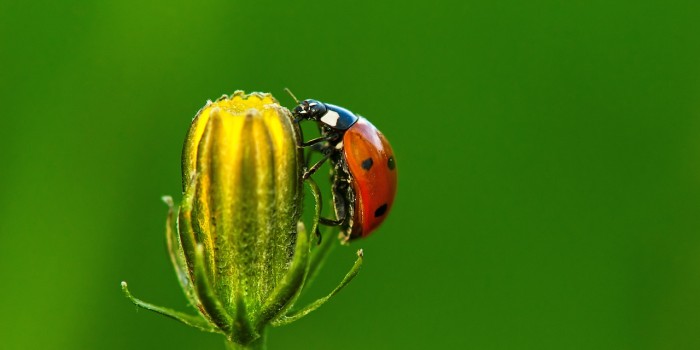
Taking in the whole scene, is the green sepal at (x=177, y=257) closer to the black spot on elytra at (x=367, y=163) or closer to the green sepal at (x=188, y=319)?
the green sepal at (x=188, y=319)

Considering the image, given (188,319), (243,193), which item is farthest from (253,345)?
(243,193)

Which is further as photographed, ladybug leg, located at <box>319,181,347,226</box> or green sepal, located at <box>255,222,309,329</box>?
ladybug leg, located at <box>319,181,347,226</box>

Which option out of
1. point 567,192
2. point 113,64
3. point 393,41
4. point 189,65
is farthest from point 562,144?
point 113,64

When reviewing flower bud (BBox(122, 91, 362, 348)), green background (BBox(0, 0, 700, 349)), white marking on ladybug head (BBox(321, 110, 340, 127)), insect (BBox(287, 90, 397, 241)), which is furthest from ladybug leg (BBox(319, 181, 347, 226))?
green background (BBox(0, 0, 700, 349))

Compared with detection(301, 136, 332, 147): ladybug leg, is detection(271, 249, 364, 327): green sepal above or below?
below

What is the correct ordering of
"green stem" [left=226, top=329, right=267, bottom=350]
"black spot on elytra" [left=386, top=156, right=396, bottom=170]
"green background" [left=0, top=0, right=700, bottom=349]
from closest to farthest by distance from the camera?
"green stem" [left=226, top=329, right=267, bottom=350], "black spot on elytra" [left=386, top=156, right=396, bottom=170], "green background" [left=0, top=0, right=700, bottom=349]

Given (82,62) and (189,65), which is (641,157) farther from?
(82,62)

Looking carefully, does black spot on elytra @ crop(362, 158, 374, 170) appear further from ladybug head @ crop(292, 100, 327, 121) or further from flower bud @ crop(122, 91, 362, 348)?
flower bud @ crop(122, 91, 362, 348)

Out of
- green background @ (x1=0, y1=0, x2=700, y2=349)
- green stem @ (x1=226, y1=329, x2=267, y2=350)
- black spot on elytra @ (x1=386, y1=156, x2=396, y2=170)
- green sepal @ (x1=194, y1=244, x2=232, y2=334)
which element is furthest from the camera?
green background @ (x1=0, y1=0, x2=700, y2=349)
